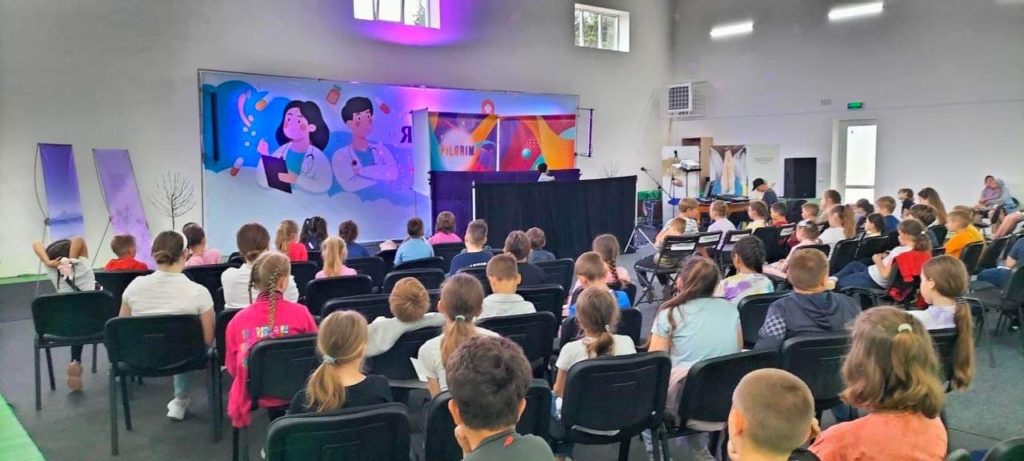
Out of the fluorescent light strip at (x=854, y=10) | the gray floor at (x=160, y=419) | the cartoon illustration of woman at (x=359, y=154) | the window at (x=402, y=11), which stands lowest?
the gray floor at (x=160, y=419)

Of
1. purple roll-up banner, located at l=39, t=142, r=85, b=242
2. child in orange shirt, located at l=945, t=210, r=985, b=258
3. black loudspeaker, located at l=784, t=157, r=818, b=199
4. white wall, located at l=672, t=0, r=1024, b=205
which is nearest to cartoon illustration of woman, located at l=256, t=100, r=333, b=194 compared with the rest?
purple roll-up banner, located at l=39, t=142, r=85, b=242

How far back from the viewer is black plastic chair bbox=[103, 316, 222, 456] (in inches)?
135

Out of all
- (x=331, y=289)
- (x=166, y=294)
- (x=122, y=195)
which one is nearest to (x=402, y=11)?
(x=122, y=195)

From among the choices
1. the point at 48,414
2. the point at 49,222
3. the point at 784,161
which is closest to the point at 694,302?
the point at 48,414

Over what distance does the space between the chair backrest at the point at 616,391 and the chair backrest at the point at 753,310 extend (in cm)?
132

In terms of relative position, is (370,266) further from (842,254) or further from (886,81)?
(886,81)

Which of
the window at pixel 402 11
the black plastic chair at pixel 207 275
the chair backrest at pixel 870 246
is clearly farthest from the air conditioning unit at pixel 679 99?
the black plastic chair at pixel 207 275

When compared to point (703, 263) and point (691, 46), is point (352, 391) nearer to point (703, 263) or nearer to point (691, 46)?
point (703, 263)

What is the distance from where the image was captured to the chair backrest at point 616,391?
8.52 feet

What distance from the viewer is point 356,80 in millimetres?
10656

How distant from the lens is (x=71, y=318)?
403 centimetres

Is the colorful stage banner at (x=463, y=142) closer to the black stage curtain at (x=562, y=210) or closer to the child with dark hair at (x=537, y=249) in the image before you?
the black stage curtain at (x=562, y=210)

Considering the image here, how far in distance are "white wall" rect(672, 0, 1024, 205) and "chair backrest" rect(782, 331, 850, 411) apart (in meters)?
9.87

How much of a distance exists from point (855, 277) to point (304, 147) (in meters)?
→ 7.75
